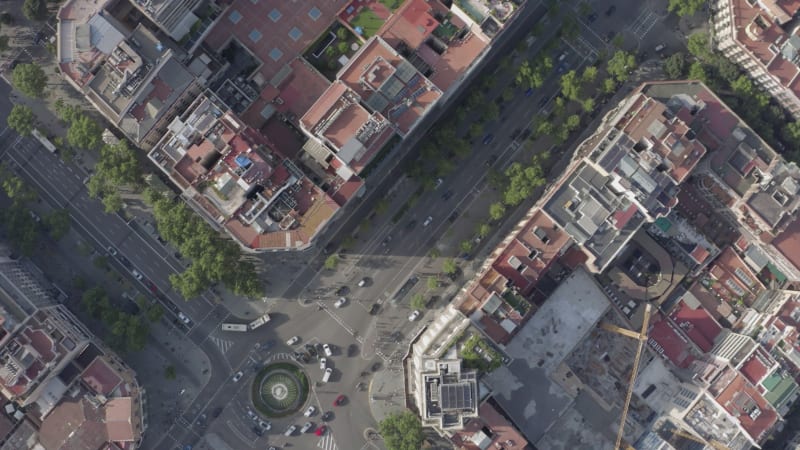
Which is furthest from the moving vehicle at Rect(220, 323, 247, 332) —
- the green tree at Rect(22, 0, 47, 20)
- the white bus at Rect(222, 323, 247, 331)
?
the green tree at Rect(22, 0, 47, 20)

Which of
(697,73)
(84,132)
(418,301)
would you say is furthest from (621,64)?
(84,132)

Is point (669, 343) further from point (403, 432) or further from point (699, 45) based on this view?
point (699, 45)

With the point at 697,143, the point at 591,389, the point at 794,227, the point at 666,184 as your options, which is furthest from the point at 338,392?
the point at 794,227

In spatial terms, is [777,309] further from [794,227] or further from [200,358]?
[200,358]

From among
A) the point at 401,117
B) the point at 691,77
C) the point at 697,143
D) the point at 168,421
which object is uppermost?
the point at 691,77

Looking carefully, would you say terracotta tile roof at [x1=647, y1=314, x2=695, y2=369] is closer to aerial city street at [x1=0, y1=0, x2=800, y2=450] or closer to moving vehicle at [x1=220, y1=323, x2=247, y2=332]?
aerial city street at [x1=0, y1=0, x2=800, y2=450]
